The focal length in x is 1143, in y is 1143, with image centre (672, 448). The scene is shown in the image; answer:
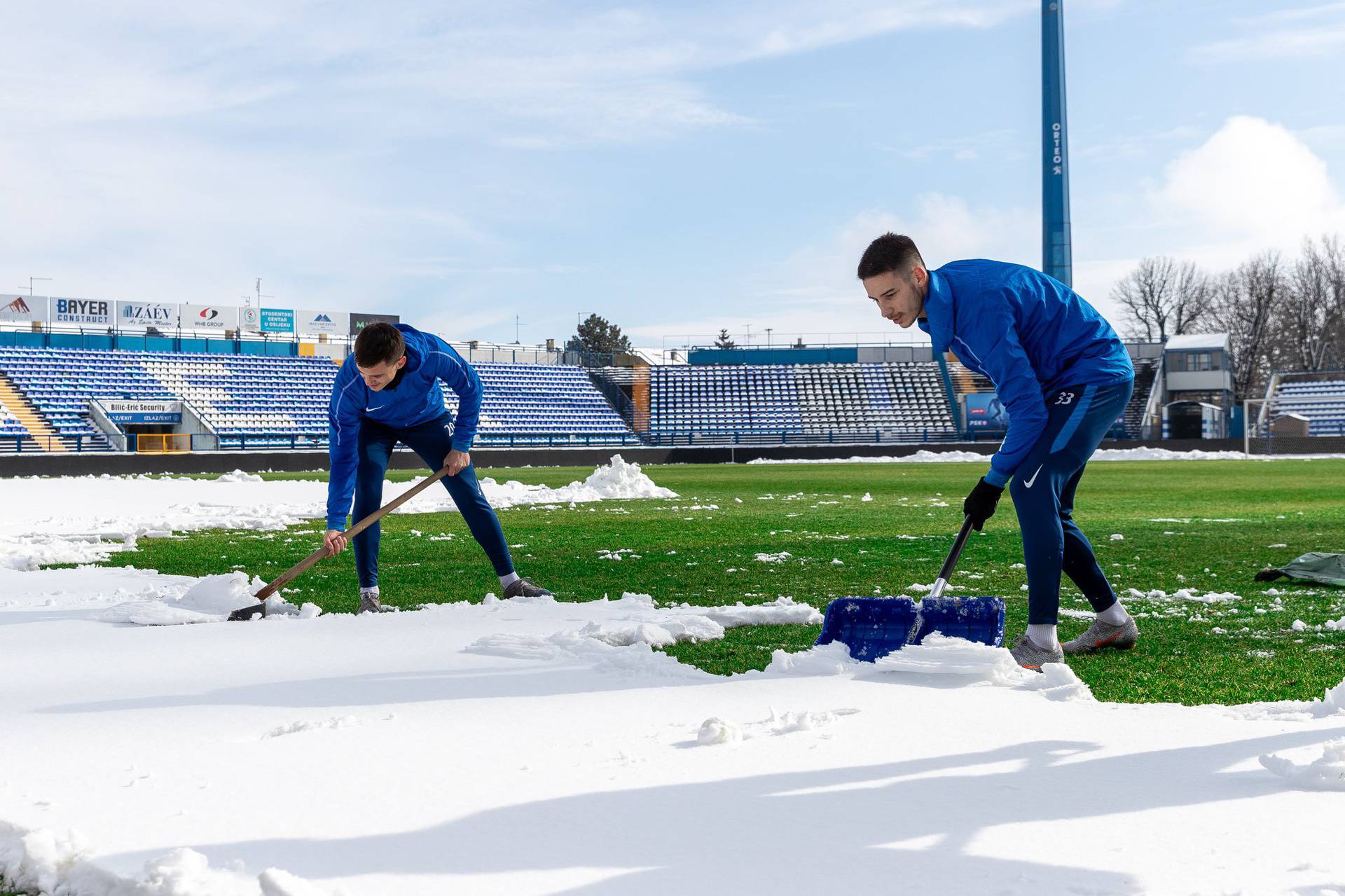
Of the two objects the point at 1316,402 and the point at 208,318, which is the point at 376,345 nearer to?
the point at 1316,402

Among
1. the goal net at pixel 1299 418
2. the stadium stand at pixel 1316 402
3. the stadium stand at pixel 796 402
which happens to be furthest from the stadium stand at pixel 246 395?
the stadium stand at pixel 1316 402

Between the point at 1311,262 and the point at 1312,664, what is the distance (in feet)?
193

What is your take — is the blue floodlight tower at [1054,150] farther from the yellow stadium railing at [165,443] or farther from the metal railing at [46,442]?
the metal railing at [46,442]

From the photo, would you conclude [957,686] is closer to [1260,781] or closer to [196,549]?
[1260,781]

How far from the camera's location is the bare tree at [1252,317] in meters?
55.1

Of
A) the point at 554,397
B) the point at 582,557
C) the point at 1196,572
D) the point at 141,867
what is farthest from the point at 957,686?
the point at 554,397

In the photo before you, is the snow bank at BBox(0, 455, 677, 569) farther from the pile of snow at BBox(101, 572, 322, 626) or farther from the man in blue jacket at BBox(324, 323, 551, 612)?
the man in blue jacket at BBox(324, 323, 551, 612)

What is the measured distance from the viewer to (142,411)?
39656 mm

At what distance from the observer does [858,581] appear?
19.4 feet

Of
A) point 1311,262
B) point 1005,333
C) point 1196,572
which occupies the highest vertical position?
point 1311,262

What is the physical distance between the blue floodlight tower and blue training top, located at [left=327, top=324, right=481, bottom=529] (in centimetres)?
3553

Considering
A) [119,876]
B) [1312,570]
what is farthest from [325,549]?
[1312,570]

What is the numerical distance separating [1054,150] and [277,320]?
34.8 meters

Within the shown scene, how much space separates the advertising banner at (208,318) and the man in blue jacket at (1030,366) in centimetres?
5067
